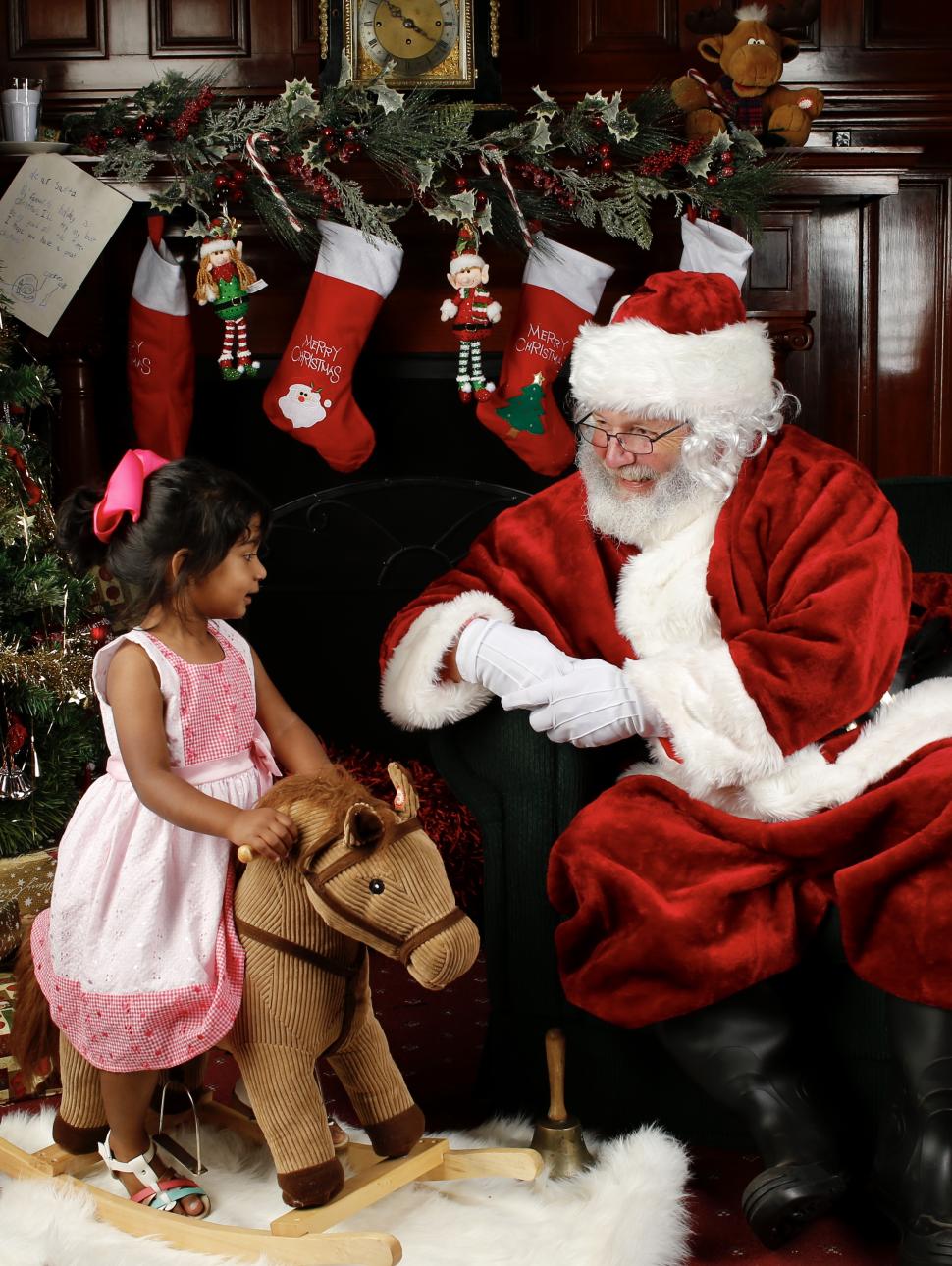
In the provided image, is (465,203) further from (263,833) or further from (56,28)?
(263,833)

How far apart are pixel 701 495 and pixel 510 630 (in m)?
0.41

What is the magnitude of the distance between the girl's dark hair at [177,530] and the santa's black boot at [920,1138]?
3.75 feet

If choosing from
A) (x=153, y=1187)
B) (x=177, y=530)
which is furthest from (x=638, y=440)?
(x=153, y=1187)

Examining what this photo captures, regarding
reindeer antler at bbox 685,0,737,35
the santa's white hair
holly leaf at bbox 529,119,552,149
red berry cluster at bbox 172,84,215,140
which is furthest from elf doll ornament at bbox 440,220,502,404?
the santa's white hair

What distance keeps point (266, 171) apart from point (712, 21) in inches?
44.6

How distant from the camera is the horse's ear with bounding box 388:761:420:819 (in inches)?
70.7

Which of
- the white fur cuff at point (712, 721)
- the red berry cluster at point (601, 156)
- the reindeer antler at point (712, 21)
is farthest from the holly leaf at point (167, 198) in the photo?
the white fur cuff at point (712, 721)

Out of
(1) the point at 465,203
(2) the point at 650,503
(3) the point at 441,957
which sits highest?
(1) the point at 465,203

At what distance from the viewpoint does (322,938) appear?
1.83m

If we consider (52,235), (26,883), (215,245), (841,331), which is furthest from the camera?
(841,331)

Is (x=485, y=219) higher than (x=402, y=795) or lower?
higher

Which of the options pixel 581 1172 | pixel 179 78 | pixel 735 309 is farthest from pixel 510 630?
pixel 179 78

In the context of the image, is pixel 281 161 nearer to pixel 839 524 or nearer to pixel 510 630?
pixel 510 630

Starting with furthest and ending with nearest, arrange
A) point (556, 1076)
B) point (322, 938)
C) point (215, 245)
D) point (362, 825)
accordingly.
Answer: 1. point (215, 245)
2. point (556, 1076)
3. point (322, 938)
4. point (362, 825)
